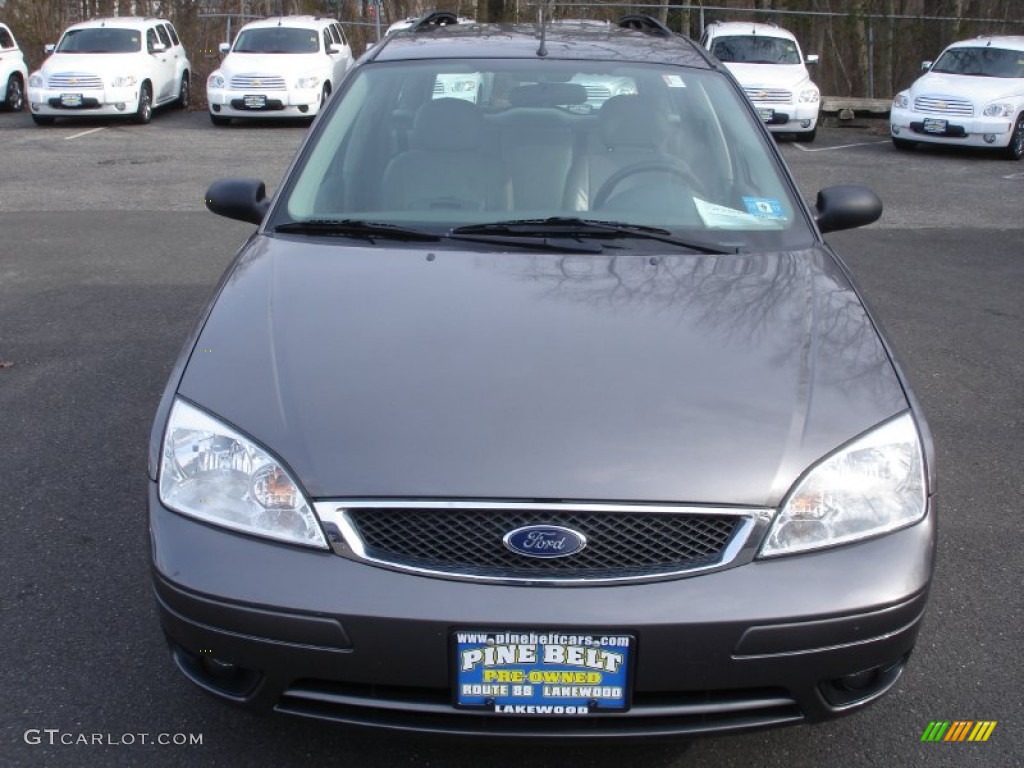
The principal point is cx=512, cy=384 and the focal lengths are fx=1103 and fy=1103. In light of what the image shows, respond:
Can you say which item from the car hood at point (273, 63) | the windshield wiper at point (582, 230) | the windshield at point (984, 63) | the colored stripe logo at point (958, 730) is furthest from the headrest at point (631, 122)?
the car hood at point (273, 63)

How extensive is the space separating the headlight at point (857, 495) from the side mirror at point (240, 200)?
2.22 metres

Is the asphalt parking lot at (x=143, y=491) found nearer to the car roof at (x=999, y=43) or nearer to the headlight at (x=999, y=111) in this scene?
the headlight at (x=999, y=111)

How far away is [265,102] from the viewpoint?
16781 millimetres

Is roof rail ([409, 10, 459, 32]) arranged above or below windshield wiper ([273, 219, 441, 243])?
above

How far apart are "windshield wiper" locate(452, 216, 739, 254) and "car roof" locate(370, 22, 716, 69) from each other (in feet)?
3.10

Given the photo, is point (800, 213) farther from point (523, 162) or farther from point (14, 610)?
point (14, 610)

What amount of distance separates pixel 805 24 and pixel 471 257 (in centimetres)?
2186

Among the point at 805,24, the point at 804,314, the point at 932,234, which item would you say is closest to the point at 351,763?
the point at 804,314

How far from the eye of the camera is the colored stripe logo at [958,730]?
284cm

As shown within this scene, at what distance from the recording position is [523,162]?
372 cm

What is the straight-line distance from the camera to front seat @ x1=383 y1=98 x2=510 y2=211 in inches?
142

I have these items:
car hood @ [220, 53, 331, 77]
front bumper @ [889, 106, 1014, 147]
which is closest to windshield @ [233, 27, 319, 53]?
car hood @ [220, 53, 331, 77]

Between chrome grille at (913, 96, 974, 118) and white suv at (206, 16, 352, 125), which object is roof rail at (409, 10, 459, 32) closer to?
chrome grille at (913, 96, 974, 118)

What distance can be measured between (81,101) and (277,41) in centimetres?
326
